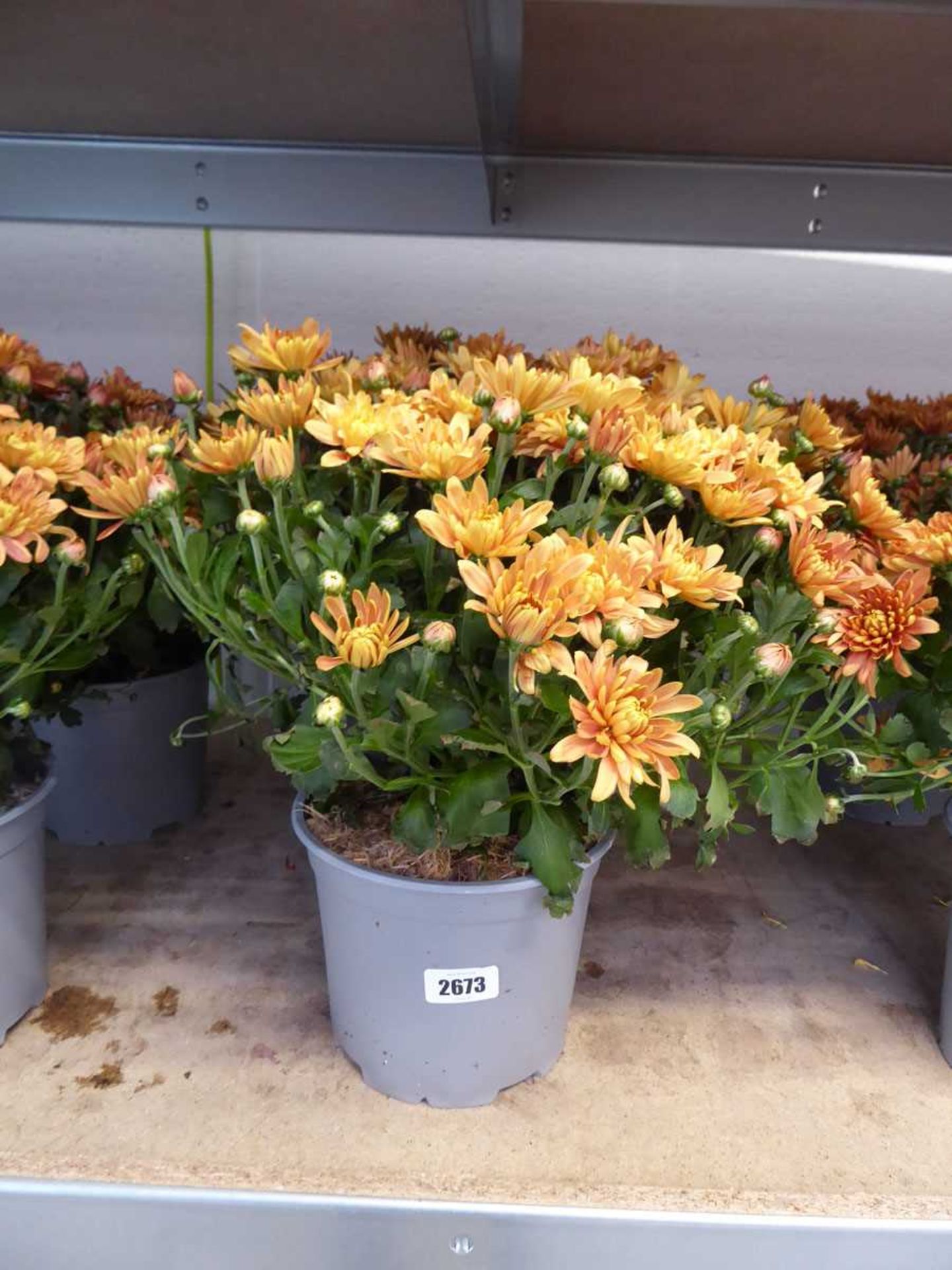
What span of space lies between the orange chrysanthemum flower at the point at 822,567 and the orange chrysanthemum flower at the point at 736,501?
24 mm

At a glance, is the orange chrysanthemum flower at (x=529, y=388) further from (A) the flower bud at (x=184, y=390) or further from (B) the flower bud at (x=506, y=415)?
(A) the flower bud at (x=184, y=390)

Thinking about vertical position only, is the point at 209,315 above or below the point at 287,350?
above

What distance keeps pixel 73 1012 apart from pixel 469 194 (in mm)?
833

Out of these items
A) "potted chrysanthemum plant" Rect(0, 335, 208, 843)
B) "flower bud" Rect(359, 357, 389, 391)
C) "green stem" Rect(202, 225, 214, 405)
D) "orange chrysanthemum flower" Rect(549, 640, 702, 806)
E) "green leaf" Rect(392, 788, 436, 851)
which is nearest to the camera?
"orange chrysanthemum flower" Rect(549, 640, 702, 806)

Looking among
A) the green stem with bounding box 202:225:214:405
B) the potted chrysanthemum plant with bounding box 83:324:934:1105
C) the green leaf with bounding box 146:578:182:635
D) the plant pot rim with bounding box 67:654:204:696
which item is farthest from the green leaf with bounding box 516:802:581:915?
the green stem with bounding box 202:225:214:405

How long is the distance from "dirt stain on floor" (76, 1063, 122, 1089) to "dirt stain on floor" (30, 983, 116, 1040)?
41mm

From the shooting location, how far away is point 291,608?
0.52 m

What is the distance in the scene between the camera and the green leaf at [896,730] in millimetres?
578

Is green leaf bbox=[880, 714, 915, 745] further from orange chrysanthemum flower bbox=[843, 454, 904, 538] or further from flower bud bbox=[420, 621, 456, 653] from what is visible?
flower bud bbox=[420, 621, 456, 653]

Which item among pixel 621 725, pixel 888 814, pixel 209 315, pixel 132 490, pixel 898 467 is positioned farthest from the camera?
pixel 209 315

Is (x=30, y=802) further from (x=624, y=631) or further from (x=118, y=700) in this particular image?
(x=624, y=631)

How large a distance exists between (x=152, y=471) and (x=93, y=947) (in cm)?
40

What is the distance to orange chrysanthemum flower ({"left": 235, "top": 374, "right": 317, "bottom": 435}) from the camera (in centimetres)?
53

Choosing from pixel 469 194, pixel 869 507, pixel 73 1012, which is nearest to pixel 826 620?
pixel 869 507
